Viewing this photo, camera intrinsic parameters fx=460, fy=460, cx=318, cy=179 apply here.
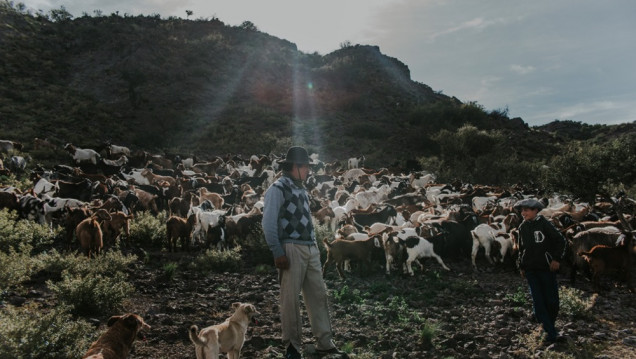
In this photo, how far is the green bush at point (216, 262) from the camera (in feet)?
33.0

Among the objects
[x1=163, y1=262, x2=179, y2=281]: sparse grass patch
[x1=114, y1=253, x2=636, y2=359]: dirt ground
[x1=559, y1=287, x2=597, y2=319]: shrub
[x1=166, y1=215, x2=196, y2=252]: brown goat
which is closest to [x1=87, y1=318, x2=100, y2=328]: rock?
[x1=114, y1=253, x2=636, y2=359]: dirt ground

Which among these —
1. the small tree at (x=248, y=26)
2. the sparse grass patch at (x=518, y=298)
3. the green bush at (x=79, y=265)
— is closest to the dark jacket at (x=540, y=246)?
the sparse grass patch at (x=518, y=298)

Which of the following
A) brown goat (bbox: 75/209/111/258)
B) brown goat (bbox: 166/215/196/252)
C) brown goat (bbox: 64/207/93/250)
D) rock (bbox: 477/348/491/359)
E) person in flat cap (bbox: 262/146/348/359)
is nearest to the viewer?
person in flat cap (bbox: 262/146/348/359)

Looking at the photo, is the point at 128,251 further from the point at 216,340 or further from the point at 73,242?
the point at 216,340

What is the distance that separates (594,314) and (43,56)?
5661 centimetres

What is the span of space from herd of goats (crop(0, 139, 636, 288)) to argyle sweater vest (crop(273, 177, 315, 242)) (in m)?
4.95

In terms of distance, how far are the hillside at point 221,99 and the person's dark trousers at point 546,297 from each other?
22412 mm

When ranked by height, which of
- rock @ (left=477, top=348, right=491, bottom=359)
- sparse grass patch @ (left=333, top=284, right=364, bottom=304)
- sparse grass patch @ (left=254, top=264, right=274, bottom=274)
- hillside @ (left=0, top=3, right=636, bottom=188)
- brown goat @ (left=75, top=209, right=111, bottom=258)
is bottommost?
rock @ (left=477, top=348, right=491, bottom=359)

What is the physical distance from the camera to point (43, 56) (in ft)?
163

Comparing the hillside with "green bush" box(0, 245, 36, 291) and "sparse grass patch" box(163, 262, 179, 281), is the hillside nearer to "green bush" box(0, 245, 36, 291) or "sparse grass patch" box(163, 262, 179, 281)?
"sparse grass patch" box(163, 262, 179, 281)

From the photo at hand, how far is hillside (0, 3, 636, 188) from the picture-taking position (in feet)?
119

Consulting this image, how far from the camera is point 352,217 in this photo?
44.5 feet

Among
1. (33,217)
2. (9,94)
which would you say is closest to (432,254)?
(33,217)

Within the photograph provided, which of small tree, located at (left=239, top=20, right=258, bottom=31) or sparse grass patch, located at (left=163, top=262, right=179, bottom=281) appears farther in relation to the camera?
small tree, located at (left=239, top=20, right=258, bottom=31)
